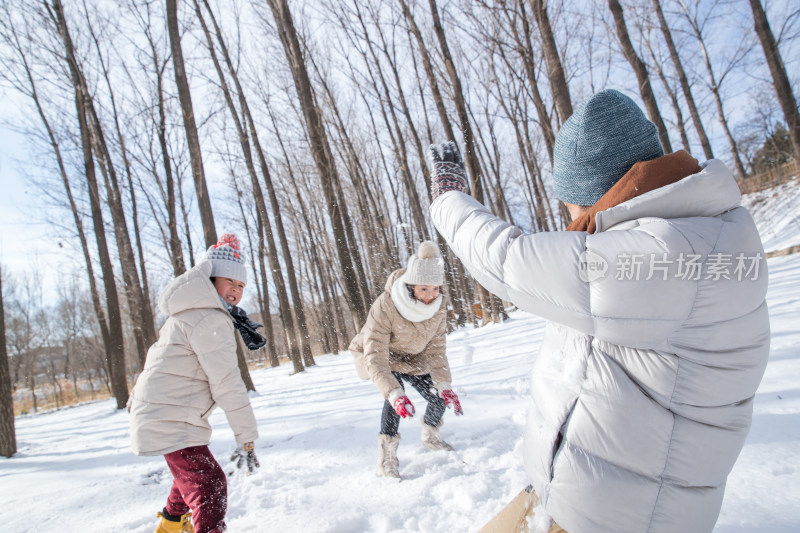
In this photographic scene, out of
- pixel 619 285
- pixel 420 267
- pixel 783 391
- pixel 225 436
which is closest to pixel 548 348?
pixel 619 285

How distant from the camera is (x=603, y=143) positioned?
1.13 m

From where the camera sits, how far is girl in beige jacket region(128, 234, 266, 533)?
2.04 metres

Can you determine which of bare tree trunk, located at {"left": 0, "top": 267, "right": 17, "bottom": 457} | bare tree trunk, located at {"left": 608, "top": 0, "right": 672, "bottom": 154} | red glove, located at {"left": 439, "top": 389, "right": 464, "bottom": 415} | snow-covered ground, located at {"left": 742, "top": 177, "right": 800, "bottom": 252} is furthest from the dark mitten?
snow-covered ground, located at {"left": 742, "top": 177, "right": 800, "bottom": 252}

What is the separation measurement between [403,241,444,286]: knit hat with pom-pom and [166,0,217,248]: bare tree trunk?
16.4 feet

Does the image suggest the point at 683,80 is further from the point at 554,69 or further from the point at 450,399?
the point at 450,399

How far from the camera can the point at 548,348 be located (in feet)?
3.78

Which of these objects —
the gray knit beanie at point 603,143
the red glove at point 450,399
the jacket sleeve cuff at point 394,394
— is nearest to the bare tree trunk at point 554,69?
the red glove at point 450,399

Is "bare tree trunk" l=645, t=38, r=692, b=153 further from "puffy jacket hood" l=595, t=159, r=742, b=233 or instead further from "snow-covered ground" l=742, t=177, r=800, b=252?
"puffy jacket hood" l=595, t=159, r=742, b=233

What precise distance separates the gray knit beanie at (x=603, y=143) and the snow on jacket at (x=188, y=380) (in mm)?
1993

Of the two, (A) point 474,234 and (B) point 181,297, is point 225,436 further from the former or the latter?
(A) point 474,234

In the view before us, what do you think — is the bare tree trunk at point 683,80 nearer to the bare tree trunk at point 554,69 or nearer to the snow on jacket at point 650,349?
the bare tree trunk at point 554,69

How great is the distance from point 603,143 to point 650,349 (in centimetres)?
60

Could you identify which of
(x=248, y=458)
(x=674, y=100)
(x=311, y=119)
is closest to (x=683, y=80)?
(x=674, y=100)

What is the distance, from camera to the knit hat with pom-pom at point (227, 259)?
97.6 inches
